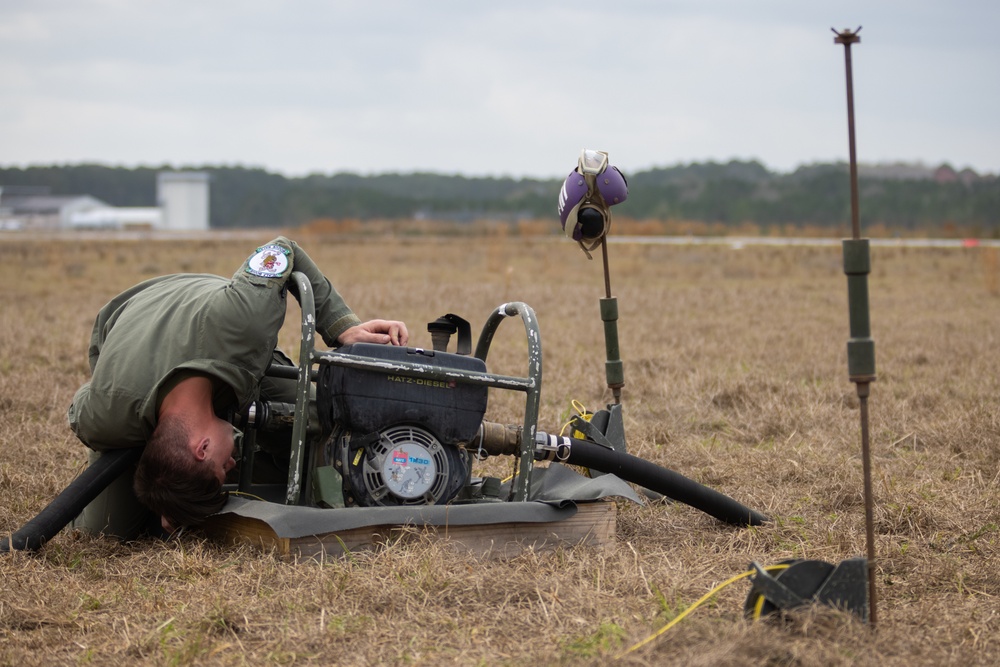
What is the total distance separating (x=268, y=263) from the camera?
12.5ft

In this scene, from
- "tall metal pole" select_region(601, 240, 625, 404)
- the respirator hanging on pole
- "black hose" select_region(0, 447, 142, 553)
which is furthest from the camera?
"tall metal pole" select_region(601, 240, 625, 404)

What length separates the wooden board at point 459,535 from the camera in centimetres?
346

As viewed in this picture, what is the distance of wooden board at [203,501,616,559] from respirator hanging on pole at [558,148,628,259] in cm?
126

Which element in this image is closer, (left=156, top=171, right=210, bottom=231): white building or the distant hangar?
(left=156, top=171, right=210, bottom=231): white building

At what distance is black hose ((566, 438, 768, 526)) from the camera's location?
4000mm

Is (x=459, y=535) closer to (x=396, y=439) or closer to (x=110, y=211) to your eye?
(x=396, y=439)

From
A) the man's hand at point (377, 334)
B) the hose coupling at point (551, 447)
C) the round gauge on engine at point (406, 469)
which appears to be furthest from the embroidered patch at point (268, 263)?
the hose coupling at point (551, 447)

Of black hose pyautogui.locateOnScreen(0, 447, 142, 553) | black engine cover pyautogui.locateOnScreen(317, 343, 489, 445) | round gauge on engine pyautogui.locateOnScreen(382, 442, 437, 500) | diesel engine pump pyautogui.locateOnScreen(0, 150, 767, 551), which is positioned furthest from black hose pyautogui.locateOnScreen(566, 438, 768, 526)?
black hose pyautogui.locateOnScreen(0, 447, 142, 553)

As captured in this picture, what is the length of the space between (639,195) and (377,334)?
221 ft

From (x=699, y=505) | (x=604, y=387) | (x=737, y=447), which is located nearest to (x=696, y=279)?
(x=604, y=387)

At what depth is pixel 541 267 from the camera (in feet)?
71.3

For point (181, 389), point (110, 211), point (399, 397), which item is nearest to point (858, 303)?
point (399, 397)

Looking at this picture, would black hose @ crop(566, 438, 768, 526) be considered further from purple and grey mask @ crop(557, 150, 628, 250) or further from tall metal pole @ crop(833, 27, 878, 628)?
tall metal pole @ crop(833, 27, 878, 628)

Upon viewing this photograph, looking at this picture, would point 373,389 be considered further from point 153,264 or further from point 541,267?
point 153,264
